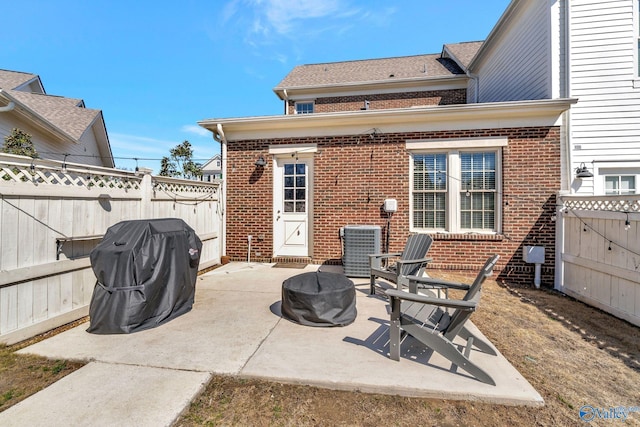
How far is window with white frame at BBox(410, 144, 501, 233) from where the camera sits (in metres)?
5.73

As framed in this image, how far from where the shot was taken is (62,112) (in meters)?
11.5

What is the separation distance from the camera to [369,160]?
6086 millimetres

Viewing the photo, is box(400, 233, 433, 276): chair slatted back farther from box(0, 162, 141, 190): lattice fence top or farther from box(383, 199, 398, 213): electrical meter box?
box(0, 162, 141, 190): lattice fence top

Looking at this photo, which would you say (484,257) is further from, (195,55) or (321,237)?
(195,55)

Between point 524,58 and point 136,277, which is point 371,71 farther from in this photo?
point 136,277

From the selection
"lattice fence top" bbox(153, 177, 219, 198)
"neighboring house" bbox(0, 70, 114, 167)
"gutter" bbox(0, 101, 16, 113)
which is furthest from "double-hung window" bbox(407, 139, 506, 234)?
"neighboring house" bbox(0, 70, 114, 167)

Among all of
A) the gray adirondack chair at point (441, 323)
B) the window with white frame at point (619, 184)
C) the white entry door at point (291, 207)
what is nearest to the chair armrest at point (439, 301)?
the gray adirondack chair at point (441, 323)

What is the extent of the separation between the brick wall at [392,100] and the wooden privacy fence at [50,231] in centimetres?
917

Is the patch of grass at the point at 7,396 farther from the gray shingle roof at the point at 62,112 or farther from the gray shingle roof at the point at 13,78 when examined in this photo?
the gray shingle roof at the point at 13,78

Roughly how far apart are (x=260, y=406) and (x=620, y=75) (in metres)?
8.15

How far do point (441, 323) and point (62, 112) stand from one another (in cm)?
1559

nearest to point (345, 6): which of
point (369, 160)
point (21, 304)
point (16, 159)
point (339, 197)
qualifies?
point (369, 160)

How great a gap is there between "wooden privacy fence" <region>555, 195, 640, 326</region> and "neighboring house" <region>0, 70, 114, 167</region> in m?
12.4

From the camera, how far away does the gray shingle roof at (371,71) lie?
37.3 ft
